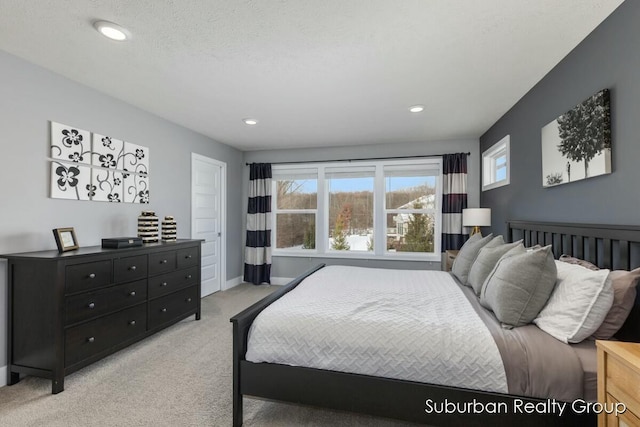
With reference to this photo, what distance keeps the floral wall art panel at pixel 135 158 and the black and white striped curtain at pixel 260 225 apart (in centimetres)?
207

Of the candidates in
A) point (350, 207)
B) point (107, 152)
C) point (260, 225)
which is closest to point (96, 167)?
point (107, 152)

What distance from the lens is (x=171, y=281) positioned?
10.5ft

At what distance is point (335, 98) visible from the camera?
10.0ft

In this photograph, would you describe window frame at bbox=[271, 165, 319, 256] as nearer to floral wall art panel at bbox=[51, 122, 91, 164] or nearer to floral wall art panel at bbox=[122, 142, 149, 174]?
floral wall art panel at bbox=[122, 142, 149, 174]

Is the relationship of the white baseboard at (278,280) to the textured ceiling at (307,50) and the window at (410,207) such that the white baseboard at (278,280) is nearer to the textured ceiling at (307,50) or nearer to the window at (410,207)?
the window at (410,207)

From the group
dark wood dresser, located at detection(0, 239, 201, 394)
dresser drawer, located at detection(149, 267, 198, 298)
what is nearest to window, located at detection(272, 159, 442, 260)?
dresser drawer, located at detection(149, 267, 198, 298)

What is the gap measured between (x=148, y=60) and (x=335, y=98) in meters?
1.66

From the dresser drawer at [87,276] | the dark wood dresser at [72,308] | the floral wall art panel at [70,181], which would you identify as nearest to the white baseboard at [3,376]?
the dark wood dresser at [72,308]

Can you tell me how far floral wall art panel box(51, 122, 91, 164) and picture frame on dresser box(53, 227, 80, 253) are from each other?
63 centimetres

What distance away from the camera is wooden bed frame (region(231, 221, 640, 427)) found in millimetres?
1432

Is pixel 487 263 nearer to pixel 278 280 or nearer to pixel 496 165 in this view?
pixel 496 165

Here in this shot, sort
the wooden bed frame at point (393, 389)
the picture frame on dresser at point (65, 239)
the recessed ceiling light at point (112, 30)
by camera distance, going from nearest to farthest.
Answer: the wooden bed frame at point (393, 389)
the recessed ceiling light at point (112, 30)
the picture frame on dresser at point (65, 239)

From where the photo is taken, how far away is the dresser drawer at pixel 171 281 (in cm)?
296

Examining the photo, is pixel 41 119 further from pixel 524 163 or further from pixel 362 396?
pixel 524 163
